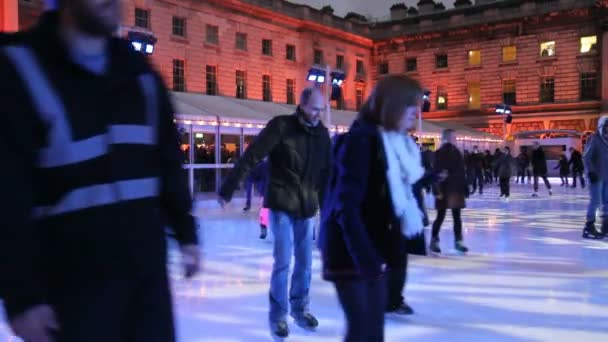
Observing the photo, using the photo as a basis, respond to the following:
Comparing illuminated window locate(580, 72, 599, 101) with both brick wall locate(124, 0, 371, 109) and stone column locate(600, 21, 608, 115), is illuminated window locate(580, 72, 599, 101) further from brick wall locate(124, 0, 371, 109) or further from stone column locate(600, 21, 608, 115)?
brick wall locate(124, 0, 371, 109)

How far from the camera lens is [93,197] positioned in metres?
1.41

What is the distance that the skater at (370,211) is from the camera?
7.53ft

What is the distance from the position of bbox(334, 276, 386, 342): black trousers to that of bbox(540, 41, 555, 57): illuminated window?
37226mm

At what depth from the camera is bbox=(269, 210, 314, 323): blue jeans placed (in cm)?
373

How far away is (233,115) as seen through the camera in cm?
2011

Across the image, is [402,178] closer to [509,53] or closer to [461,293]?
[461,293]

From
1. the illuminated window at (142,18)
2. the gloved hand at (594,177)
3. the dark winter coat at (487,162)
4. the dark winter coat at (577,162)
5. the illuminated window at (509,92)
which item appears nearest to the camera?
the gloved hand at (594,177)

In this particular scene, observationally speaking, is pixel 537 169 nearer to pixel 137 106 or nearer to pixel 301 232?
pixel 301 232

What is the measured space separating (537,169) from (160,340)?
1739cm

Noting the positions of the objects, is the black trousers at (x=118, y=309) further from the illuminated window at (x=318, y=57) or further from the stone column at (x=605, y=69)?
the stone column at (x=605, y=69)

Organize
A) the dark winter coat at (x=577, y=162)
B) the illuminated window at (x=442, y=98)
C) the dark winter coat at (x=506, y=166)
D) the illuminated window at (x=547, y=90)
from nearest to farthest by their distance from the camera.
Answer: the dark winter coat at (x=506, y=166) < the dark winter coat at (x=577, y=162) < the illuminated window at (x=547, y=90) < the illuminated window at (x=442, y=98)

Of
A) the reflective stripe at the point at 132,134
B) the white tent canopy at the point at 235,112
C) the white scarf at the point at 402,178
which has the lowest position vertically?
the white scarf at the point at 402,178

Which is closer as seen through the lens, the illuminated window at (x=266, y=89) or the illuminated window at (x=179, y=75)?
the illuminated window at (x=179, y=75)

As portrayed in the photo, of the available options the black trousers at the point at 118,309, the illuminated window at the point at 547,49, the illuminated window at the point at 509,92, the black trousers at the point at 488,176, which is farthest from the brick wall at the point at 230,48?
the black trousers at the point at 118,309
